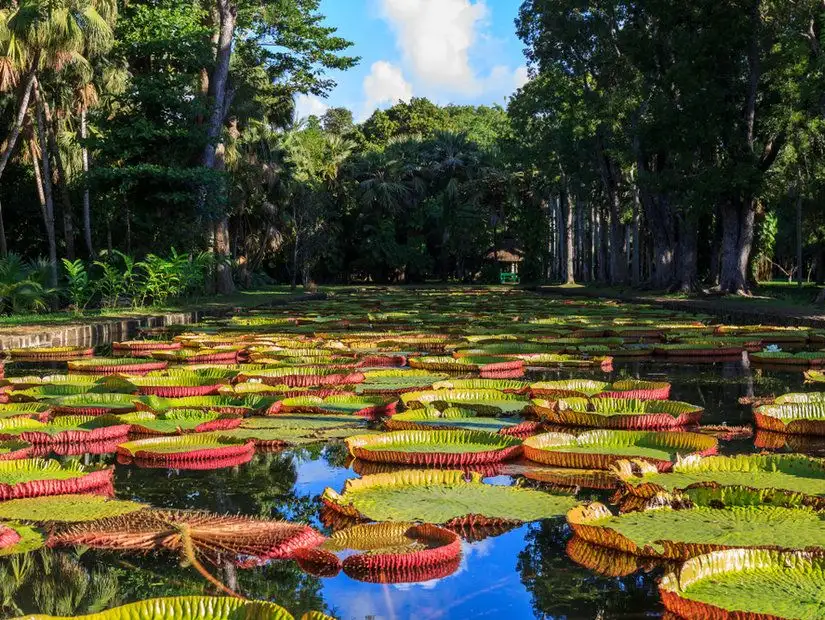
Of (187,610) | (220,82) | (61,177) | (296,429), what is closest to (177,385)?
(296,429)

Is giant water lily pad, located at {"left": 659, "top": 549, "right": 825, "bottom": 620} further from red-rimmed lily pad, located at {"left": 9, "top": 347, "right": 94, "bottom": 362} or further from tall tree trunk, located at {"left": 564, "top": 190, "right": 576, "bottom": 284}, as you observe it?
tall tree trunk, located at {"left": 564, "top": 190, "right": 576, "bottom": 284}

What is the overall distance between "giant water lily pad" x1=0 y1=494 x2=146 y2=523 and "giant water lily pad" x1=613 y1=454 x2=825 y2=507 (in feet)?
6.54

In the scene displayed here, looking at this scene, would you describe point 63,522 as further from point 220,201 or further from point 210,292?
point 210,292

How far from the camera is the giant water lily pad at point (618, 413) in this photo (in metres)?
5.63

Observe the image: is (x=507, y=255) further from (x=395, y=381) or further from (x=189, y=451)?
(x=189, y=451)

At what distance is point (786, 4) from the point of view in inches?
798

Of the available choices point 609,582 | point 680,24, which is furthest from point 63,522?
point 680,24

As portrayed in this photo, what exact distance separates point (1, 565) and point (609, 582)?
1891 mm

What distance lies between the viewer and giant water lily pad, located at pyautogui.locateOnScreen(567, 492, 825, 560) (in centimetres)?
305

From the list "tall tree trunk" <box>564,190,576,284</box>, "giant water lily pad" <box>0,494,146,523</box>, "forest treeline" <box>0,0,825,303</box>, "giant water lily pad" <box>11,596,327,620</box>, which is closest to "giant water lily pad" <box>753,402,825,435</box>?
"giant water lily pad" <box>0,494,146,523</box>

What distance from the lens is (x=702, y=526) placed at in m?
3.26

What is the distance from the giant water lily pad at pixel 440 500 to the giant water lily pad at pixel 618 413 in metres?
1.66

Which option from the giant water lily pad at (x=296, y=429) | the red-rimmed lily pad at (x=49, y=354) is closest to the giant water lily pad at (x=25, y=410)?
the giant water lily pad at (x=296, y=429)

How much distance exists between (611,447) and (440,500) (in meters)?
1.53
